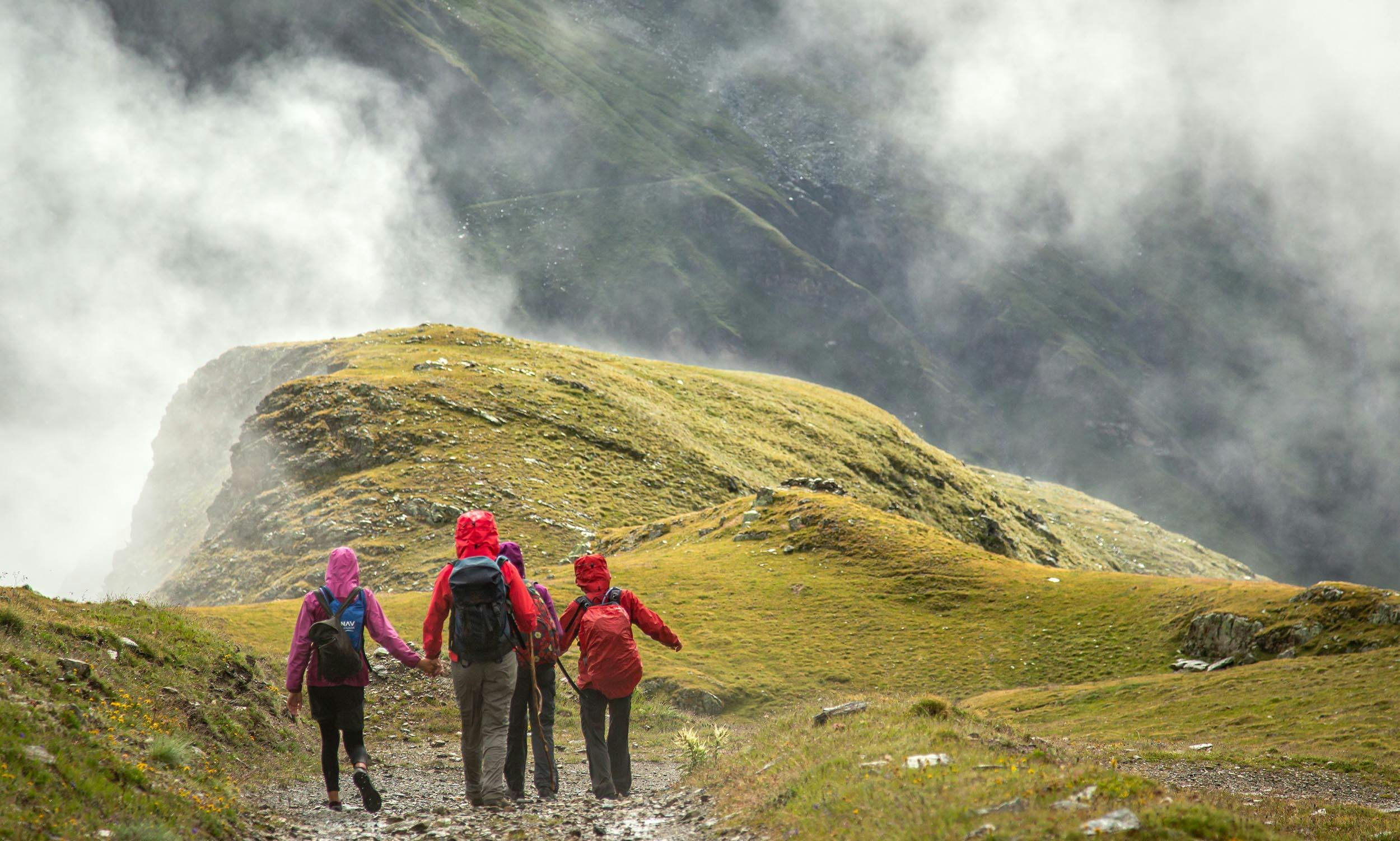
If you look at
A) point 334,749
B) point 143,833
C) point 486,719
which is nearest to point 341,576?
point 334,749

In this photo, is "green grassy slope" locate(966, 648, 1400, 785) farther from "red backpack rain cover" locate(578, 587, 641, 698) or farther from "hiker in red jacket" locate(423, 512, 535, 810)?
"hiker in red jacket" locate(423, 512, 535, 810)

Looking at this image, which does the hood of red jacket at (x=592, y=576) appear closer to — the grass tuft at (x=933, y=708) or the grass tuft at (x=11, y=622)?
the grass tuft at (x=933, y=708)

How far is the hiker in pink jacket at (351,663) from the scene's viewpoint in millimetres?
13938

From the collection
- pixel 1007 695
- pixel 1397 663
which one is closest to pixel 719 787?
pixel 1007 695

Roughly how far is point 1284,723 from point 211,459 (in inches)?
5132

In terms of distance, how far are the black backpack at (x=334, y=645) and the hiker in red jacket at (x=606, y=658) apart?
3217 millimetres

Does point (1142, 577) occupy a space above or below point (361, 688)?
above

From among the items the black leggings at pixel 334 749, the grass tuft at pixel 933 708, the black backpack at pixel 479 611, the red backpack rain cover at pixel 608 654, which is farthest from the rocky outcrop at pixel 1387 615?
the black leggings at pixel 334 749

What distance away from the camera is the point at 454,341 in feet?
336

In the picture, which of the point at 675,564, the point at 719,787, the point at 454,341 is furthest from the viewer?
the point at 454,341

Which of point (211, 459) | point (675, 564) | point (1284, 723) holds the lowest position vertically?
point (1284, 723)

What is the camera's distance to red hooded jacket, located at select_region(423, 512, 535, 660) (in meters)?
14.1

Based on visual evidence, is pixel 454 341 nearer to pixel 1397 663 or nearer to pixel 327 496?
pixel 327 496

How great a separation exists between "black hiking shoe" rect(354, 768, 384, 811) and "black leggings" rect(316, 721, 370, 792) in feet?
0.92
